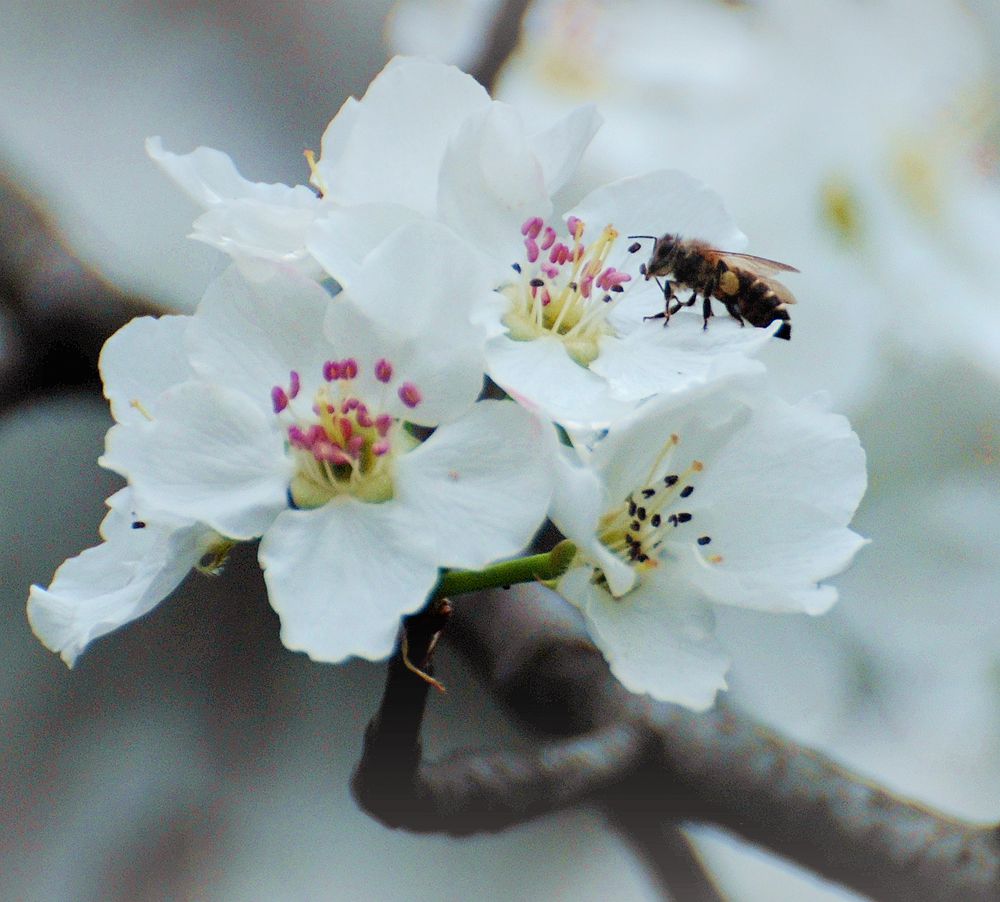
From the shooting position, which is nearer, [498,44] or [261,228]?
[261,228]

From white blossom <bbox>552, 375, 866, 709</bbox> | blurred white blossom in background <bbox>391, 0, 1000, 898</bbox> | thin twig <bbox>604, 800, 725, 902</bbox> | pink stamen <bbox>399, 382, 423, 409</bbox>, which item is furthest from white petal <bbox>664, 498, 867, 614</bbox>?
blurred white blossom in background <bbox>391, 0, 1000, 898</bbox>

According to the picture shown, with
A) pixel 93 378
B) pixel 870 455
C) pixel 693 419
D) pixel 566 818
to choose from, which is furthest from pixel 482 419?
pixel 870 455

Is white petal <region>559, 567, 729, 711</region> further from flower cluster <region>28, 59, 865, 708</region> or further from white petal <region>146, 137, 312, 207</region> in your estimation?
white petal <region>146, 137, 312, 207</region>

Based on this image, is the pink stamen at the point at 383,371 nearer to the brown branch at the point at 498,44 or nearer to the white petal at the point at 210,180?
the white petal at the point at 210,180

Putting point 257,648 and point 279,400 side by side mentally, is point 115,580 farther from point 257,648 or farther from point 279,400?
point 257,648

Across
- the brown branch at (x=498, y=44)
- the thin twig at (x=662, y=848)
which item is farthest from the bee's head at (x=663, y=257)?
the brown branch at (x=498, y=44)

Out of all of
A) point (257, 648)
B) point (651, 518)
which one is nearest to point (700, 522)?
point (651, 518)
